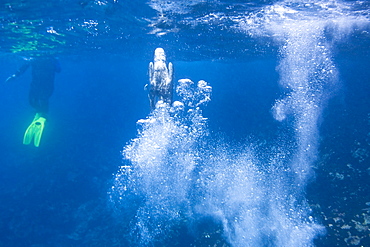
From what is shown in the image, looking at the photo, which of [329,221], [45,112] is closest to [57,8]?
[45,112]

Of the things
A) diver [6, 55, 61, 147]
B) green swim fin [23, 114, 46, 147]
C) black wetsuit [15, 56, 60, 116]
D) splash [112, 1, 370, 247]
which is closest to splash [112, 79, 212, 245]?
splash [112, 1, 370, 247]

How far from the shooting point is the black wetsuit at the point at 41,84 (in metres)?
16.4

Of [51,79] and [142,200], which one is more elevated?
[51,79]

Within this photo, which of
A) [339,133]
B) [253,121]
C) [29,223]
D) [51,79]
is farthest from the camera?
[253,121]

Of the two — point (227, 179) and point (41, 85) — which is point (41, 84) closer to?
point (41, 85)

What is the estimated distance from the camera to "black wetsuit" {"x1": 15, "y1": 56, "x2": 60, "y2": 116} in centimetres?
1638

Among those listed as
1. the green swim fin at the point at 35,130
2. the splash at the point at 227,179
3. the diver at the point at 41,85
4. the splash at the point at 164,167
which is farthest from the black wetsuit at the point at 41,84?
the splash at the point at 164,167

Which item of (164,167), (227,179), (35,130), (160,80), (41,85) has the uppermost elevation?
(160,80)

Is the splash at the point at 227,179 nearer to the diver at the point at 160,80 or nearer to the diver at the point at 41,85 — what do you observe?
the diver at the point at 160,80

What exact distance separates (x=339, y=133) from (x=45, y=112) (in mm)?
21180

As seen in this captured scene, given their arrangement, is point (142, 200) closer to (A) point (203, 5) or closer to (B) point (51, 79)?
(A) point (203, 5)

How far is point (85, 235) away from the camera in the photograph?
1109 cm

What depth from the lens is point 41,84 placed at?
17.1 m

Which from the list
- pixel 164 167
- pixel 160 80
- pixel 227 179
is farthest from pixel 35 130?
pixel 227 179
